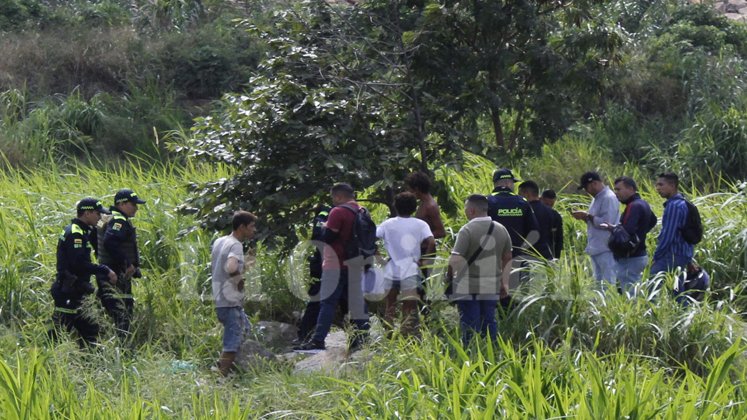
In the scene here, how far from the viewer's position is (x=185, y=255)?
35.5 feet

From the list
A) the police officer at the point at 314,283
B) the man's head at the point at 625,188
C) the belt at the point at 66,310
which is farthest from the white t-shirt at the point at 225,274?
the man's head at the point at 625,188

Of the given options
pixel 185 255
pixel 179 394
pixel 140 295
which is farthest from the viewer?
pixel 185 255

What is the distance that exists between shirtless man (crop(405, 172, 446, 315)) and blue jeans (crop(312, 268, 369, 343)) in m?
0.49

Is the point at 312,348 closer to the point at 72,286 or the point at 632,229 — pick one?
the point at 72,286

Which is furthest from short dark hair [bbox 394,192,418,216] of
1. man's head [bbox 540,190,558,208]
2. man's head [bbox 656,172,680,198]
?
man's head [bbox 656,172,680,198]

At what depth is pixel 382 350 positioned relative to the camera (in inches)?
331

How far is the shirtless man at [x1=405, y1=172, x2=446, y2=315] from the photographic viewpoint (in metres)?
9.29

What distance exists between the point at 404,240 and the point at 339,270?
2.20ft

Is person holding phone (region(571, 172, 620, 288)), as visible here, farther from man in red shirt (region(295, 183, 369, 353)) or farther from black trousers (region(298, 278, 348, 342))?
black trousers (region(298, 278, 348, 342))

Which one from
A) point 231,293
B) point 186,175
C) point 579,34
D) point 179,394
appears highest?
point 579,34

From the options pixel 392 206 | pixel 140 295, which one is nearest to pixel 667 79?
pixel 392 206

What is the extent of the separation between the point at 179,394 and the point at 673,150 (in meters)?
10.3

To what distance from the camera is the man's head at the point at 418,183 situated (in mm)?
9352

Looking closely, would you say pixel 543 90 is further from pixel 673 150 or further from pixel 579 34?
pixel 673 150
